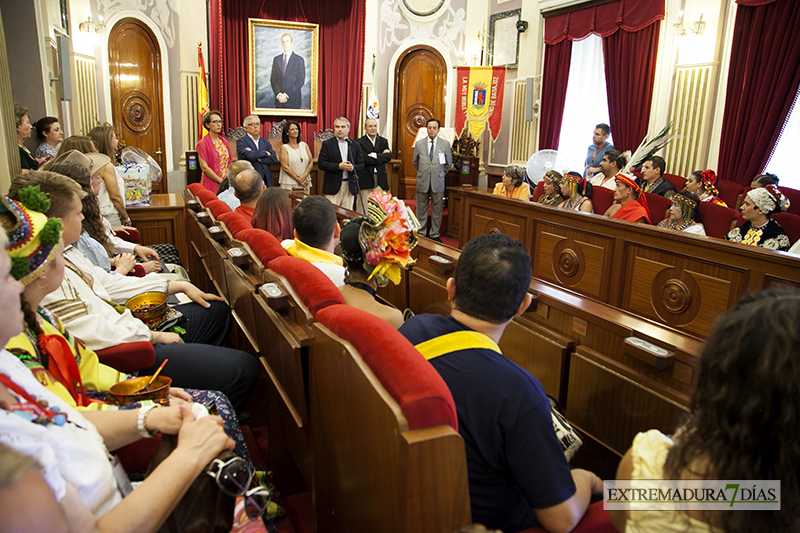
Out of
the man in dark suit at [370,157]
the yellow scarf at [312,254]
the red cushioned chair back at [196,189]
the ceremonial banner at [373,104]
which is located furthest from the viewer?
the ceremonial banner at [373,104]

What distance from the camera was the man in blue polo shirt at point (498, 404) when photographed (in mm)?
990

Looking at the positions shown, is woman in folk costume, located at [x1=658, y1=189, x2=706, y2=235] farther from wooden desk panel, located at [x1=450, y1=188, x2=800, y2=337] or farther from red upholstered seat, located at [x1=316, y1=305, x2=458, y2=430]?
red upholstered seat, located at [x1=316, y1=305, x2=458, y2=430]

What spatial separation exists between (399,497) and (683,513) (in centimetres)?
45

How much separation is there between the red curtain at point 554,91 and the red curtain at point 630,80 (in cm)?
67

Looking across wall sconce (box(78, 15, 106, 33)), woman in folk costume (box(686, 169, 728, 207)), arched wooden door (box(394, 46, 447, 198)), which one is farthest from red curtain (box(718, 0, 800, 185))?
wall sconce (box(78, 15, 106, 33))

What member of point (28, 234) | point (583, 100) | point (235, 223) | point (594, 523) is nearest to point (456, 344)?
point (594, 523)

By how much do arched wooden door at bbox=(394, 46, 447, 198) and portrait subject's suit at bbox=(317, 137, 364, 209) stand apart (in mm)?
2454

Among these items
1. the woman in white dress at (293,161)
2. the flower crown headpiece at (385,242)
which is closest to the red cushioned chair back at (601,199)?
the flower crown headpiece at (385,242)

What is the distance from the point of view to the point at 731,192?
5.05 metres

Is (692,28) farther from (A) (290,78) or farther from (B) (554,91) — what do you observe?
(A) (290,78)

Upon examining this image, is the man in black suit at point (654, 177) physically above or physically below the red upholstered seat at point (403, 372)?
above

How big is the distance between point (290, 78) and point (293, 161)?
2.63m

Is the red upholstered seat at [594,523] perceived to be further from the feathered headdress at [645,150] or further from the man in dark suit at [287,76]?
the man in dark suit at [287,76]

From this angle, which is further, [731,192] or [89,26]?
[89,26]
